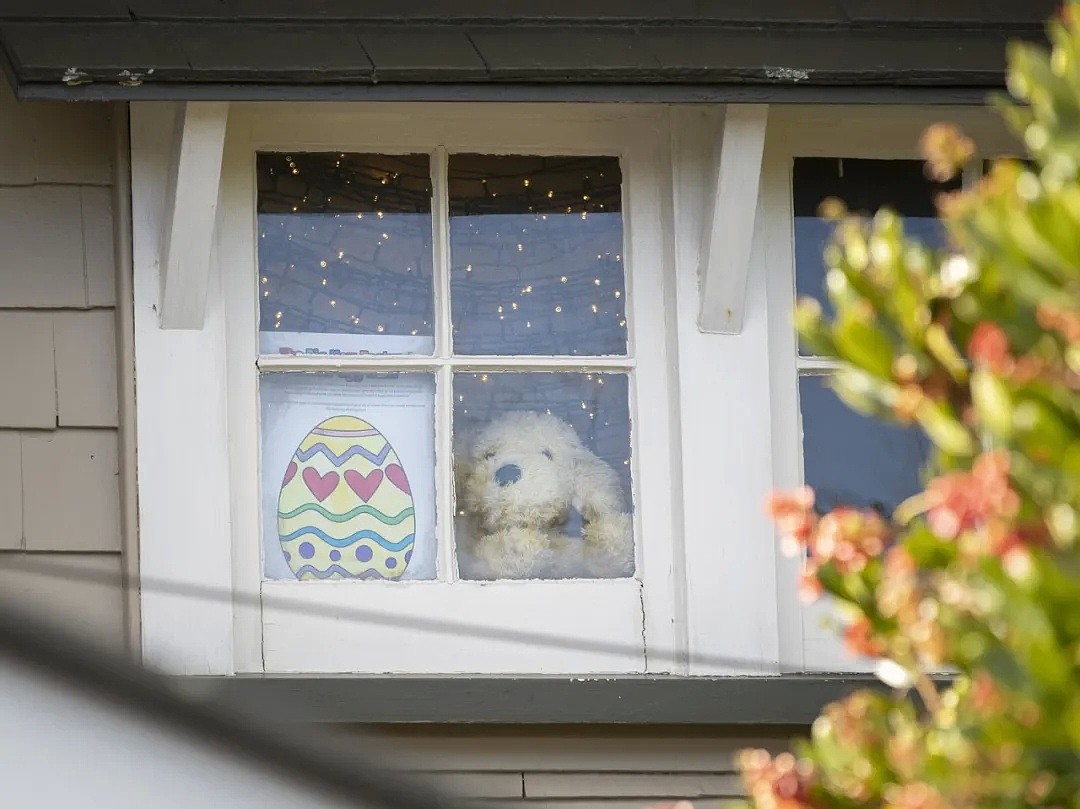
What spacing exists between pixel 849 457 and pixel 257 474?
1.11 meters

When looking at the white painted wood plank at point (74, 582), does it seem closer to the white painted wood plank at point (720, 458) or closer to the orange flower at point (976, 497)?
the white painted wood plank at point (720, 458)

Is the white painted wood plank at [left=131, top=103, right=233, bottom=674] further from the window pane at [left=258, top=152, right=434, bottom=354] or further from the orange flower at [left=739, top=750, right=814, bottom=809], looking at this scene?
the orange flower at [left=739, top=750, right=814, bottom=809]

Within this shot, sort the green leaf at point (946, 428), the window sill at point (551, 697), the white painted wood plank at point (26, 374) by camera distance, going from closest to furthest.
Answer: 1. the green leaf at point (946, 428)
2. the window sill at point (551, 697)
3. the white painted wood plank at point (26, 374)

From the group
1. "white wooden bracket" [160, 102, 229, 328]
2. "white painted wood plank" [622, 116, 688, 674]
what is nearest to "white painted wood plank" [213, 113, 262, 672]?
"white wooden bracket" [160, 102, 229, 328]

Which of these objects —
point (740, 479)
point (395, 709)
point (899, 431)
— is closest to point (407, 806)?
point (395, 709)

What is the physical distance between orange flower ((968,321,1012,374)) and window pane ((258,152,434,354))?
2.07m

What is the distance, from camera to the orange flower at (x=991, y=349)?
1.45 metres

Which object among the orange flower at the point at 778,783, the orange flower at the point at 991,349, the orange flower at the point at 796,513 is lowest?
the orange flower at the point at 778,783

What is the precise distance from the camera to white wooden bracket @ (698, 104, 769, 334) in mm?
3316

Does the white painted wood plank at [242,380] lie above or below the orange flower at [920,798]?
above

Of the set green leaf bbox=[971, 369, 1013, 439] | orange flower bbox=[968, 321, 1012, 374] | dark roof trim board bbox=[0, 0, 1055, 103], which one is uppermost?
dark roof trim board bbox=[0, 0, 1055, 103]

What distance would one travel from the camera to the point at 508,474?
3.47 meters

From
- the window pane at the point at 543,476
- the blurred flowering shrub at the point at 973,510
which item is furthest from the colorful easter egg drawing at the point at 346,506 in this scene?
the blurred flowering shrub at the point at 973,510

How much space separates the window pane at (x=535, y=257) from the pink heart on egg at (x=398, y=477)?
0.25 m
